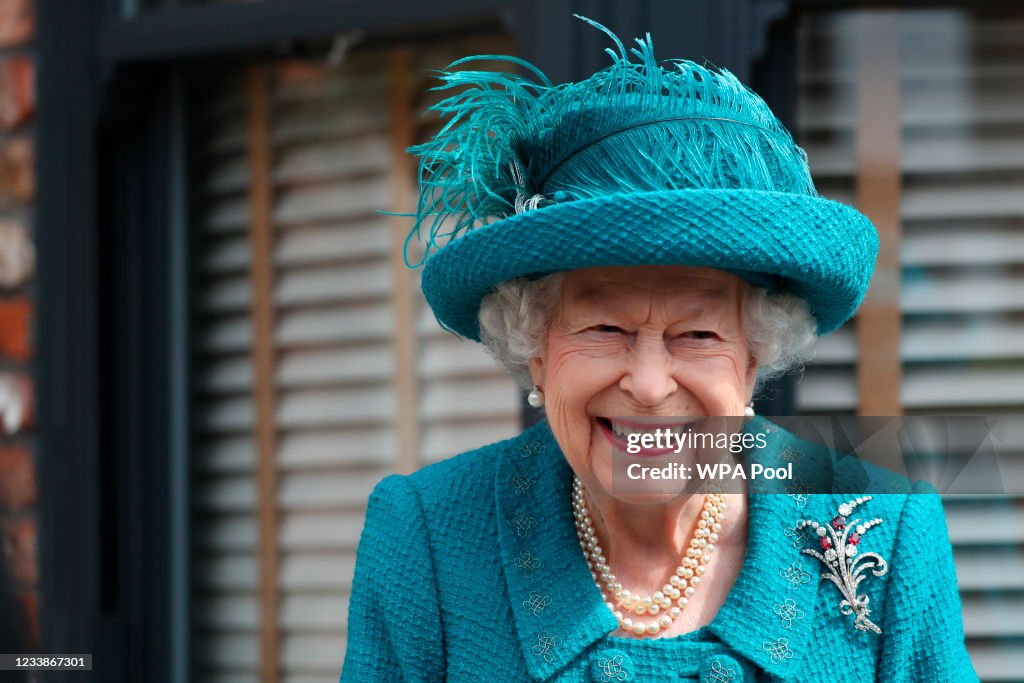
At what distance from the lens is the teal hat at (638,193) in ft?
4.89

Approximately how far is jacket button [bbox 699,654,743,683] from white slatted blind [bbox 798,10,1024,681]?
3.64ft

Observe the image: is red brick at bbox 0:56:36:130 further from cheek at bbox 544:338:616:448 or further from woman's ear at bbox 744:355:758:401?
woman's ear at bbox 744:355:758:401

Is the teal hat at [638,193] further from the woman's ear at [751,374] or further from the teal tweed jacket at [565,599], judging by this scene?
the teal tweed jacket at [565,599]

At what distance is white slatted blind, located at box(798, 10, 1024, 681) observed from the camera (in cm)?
254

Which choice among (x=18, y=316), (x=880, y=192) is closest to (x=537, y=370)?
(x=880, y=192)

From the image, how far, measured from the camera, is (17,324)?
2.99 m

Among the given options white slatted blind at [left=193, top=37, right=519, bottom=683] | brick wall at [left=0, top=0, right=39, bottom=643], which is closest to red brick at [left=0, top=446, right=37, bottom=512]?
brick wall at [left=0, top=0, right=39, bottom=643]

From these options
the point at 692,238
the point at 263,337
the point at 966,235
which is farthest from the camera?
the point at 263,337

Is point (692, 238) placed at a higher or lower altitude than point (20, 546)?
higher

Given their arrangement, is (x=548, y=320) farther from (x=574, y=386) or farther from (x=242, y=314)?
(x=242, y=314)

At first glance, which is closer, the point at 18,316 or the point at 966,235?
the point at 966,235

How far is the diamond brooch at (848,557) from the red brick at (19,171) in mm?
2162

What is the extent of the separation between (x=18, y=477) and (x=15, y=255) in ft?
1.83

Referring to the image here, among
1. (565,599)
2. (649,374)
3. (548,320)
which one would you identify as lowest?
(565,599)
